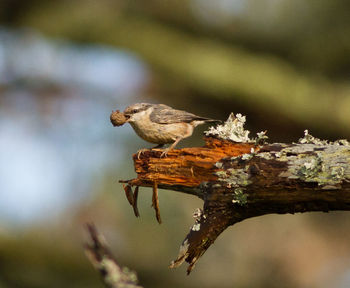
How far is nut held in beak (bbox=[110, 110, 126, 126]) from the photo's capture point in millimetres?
5051

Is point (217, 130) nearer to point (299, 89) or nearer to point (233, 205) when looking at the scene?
point (233, 205)

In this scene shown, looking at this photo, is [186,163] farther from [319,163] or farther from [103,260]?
[103,260]

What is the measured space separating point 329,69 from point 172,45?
8.37ft

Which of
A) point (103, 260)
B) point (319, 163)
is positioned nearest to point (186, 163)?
point (319, 163)

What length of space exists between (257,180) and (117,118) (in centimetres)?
202

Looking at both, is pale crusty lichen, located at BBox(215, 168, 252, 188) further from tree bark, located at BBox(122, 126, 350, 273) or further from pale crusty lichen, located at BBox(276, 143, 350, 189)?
pale crusty lichen, located at BBox(276, 143, 350, 189)

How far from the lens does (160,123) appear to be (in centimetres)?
514

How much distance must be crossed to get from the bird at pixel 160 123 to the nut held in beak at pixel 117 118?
56 millimetres

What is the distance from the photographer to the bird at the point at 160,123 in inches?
201

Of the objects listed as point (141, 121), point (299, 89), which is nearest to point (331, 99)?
point (299, 89)

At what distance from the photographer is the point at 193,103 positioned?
31.1 ft

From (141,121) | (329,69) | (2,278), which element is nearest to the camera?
(141,121)

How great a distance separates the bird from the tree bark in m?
1.33

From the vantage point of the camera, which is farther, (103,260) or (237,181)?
(237,181)
